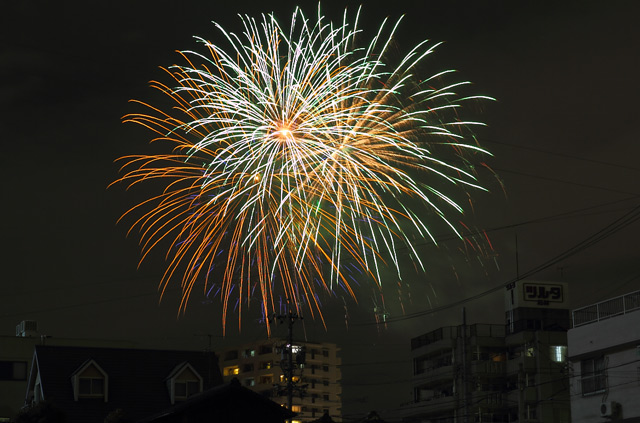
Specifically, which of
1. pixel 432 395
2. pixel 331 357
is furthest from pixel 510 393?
pixel 331 357

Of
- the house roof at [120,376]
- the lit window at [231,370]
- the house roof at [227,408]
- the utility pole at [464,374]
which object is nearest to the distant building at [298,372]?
the lit window at [231,370]

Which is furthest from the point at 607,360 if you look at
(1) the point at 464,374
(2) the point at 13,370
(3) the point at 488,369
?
(2) the point at 13,370

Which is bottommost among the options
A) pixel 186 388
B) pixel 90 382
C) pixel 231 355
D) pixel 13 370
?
pixel 186 388

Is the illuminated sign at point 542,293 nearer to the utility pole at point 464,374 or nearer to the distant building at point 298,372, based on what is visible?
the utility pole at point 464,374

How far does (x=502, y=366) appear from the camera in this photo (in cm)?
8206

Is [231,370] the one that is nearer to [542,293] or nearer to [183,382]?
[542,293]

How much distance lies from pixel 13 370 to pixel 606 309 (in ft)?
153

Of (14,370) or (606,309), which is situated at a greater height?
(606,309)

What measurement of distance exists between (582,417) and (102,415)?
26.8 m

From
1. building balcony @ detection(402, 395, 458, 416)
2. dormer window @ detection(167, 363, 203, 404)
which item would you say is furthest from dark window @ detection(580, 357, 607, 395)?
building balcony @ detection(402, 395, 458, 416)

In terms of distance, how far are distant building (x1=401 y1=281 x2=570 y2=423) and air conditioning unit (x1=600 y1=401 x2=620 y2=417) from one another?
111ft

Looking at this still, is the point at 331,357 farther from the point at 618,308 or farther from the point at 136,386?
the point at 618,308

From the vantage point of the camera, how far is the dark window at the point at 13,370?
6762 cm

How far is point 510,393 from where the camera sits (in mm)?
78375
